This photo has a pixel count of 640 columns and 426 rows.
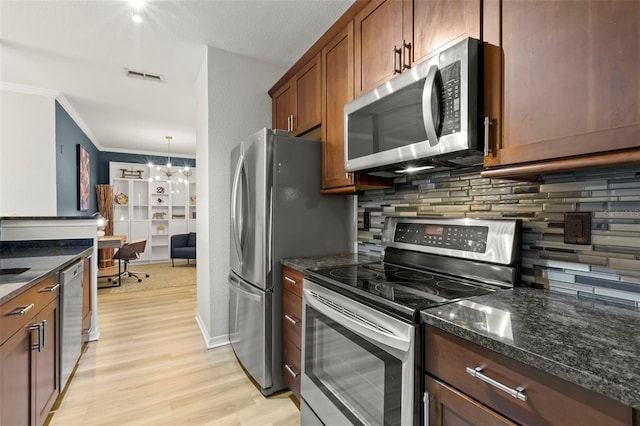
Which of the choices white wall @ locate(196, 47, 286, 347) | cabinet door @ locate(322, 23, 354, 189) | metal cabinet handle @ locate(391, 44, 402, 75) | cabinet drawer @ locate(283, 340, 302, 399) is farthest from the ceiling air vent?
cabinet drawer @ locate(283, 340, 302, 399)

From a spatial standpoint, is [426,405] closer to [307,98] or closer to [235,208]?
[235,208]

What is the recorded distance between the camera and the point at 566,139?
93 centimetres

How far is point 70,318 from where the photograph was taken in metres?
2.10

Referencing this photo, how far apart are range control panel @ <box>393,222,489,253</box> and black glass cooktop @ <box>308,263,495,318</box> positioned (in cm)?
15

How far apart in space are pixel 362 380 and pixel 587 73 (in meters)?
1.27

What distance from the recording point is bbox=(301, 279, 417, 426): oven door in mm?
1003

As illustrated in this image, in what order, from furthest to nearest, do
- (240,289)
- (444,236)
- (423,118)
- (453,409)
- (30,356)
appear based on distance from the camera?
(240,289), (444,236), (30,356), (423,118), (453,409)

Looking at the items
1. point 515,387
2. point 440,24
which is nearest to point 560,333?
point 515,387

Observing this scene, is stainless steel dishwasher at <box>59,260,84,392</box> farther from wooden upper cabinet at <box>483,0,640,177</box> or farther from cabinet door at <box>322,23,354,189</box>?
wooden upper cabinet at <box>483,0,640,177</box>

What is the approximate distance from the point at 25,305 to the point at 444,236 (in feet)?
6.45

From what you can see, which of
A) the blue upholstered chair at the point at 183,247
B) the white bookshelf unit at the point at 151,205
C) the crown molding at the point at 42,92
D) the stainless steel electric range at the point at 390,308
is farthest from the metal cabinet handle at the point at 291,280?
the white bookshelf unit at the point at 151,205

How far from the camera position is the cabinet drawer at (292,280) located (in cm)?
180

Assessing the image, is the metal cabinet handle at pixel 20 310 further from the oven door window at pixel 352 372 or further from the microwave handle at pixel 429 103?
the microwave handle at pixel 429 103

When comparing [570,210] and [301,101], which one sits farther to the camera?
[301,101]
